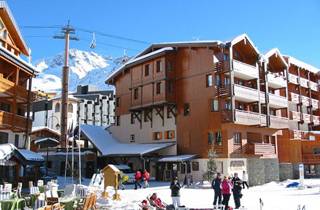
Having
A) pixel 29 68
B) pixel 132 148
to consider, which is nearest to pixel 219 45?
pixel 132 148

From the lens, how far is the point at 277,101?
46.2 meters

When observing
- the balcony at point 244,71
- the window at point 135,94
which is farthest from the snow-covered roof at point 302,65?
the window at point 135,94

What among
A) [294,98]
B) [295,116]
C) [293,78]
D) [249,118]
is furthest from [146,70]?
[295,116]

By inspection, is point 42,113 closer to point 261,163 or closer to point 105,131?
point 105,131

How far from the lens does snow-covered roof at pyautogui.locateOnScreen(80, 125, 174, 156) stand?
138 feet

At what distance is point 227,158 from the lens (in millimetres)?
38469

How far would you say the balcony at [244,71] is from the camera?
40237 millimetres

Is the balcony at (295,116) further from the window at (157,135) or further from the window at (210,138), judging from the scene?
the window at (157,135)

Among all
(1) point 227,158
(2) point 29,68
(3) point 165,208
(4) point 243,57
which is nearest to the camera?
(3) point 165,208

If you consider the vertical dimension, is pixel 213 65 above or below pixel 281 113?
above

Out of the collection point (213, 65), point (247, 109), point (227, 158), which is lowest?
point (227, 158)

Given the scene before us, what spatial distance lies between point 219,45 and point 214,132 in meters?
8.41

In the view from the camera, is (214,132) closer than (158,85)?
Yes

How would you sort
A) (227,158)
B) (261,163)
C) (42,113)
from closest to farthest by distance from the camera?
(227,158)
(261,163)
(42,113)
